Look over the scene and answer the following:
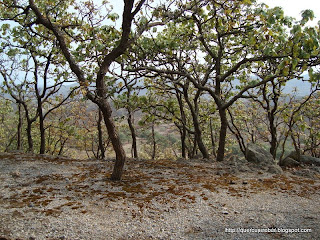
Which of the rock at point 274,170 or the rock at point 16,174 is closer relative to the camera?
the rock at point 16,174

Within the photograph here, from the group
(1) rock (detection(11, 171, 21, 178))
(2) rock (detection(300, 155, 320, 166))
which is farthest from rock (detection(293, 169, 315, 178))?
(1) rock (detection(11, 171, 21, 178))

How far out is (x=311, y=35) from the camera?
467cm

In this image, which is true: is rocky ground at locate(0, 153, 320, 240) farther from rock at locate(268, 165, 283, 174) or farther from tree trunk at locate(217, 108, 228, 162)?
tree trunk at locate(217, 108, 228, 162)

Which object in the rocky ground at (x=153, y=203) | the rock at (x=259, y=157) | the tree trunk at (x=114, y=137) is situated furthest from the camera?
the rock at (x=259, y=157)

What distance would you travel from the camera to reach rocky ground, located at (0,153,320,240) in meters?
4.80

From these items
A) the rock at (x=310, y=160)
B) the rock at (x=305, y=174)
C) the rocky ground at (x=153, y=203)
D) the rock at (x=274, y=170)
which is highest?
the rock at (x=310, y=160)

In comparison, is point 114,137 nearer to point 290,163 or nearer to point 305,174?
point 305,174

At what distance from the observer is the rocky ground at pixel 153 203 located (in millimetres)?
4805

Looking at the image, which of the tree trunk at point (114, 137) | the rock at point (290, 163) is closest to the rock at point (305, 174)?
the rock at point (290, 163)

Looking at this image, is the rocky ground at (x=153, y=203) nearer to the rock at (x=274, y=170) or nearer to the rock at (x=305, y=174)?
the rock at (x=305, y=174)

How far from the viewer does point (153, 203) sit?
6.41m

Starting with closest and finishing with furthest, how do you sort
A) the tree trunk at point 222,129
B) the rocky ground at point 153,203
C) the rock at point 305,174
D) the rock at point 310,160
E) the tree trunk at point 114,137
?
the rocky ground at point 153,203 < the tree trunk at point 114,137 < the rock at point 305,174 < the tree trunk at point 222,129 < the rock at point 310,160

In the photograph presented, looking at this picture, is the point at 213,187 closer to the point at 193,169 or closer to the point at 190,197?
the point at 190,197

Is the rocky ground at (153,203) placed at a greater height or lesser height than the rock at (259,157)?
lesser
